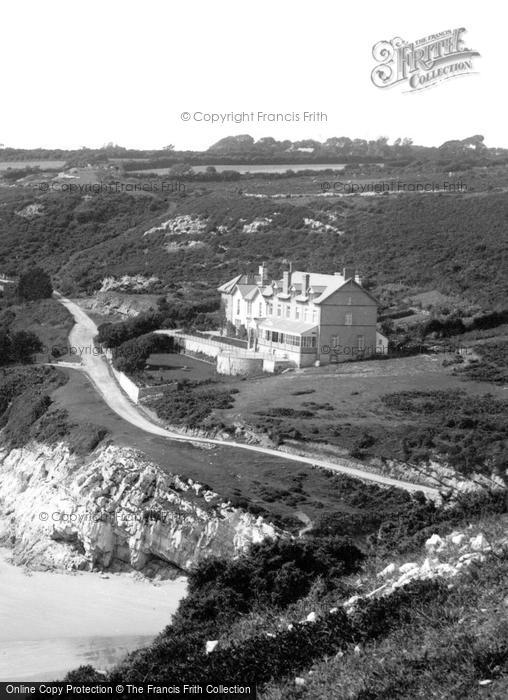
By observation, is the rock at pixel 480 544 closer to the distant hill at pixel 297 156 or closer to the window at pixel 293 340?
the window at pixel 293 340

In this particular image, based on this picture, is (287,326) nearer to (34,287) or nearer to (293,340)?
(293,340)

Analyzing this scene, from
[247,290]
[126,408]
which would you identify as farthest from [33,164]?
[126,408]

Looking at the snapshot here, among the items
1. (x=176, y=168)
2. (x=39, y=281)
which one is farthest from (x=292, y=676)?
(x=176, y=168)

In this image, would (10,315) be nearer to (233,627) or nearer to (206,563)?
(206,563)

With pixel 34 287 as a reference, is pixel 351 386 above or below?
above

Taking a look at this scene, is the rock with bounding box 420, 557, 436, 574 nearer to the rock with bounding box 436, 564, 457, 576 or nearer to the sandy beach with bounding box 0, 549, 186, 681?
the rock with bounding box 436, 564, 457, 576

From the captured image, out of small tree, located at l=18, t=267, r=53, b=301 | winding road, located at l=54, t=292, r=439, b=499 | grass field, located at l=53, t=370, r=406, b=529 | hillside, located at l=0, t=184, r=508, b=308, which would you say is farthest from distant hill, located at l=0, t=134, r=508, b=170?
grass field, located at l=53, t=370, r=406, b=529

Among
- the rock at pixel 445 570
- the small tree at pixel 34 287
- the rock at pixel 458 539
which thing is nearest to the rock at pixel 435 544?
the rock at pixel 458 539
